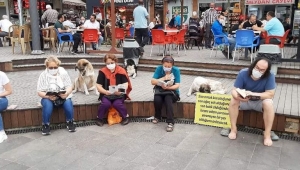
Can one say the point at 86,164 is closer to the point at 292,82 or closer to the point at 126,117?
the point at 126,117

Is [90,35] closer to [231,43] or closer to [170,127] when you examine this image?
[231,43]

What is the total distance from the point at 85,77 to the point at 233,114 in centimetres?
A: 285

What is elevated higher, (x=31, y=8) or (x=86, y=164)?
(x=31, y=8)

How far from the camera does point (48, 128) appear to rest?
4.30m

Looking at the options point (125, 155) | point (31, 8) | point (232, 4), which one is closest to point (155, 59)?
point (31, 8)

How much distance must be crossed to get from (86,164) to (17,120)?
5.67 feet

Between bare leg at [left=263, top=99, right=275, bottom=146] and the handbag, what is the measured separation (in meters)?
2.20

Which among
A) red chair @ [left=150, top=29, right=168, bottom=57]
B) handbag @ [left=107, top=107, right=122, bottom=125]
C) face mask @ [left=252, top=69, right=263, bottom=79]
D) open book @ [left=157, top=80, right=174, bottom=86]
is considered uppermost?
red chair @ [left=150, top=29, right=168, bottom=57]

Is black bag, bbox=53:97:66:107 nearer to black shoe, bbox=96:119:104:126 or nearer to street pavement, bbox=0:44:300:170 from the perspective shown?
street pavement, bbox=0:44:300:170

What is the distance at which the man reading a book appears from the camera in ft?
12.3

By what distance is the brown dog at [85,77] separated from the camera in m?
5.34

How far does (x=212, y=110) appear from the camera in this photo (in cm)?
446

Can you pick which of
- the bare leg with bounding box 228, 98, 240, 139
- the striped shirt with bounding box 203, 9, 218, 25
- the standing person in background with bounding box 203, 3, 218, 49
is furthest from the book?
the striped shirt with bounding box 203, 9, 218, 25

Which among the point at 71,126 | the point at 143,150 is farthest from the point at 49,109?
the point at 143,150
